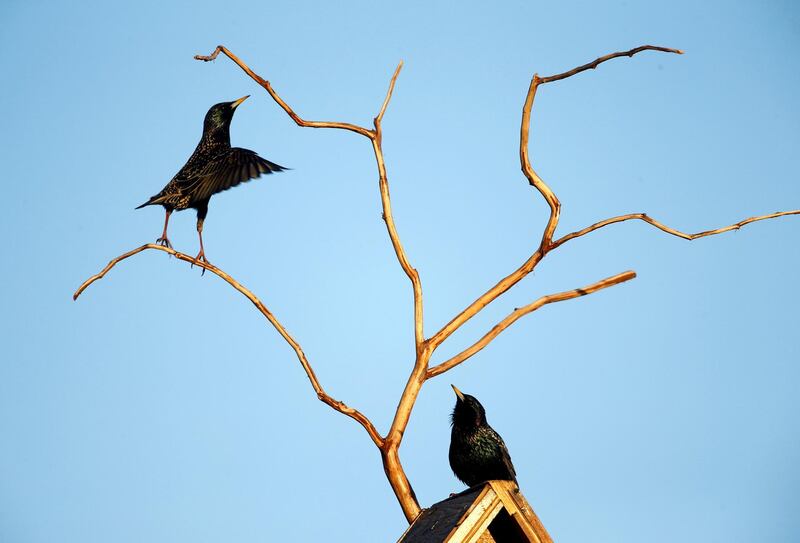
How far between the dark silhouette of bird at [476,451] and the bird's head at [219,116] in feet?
11.2

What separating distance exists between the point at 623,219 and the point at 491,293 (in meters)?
0.91

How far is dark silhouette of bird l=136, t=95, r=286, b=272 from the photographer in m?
7.07

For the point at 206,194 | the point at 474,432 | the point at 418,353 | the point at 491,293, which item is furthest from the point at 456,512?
the point at 206,194

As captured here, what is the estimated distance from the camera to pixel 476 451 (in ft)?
18.7

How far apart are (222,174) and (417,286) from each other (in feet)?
9.18

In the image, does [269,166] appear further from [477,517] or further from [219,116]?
[477,517]

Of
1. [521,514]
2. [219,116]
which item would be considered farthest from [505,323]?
[219,116]

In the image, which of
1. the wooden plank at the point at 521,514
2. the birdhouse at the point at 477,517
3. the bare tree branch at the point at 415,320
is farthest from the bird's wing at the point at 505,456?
the wooden plank at the point at 521,514

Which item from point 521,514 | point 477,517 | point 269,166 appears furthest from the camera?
point 269,166

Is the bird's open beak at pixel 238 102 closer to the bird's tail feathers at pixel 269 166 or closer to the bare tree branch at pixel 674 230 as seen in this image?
the bird's tail feathers at pixel 269 166

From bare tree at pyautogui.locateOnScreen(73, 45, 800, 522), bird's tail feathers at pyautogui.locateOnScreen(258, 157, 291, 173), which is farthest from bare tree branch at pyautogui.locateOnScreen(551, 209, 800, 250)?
bird's tail feathers at pyautogui.locateOnScreen(258, 157, 291, 173)

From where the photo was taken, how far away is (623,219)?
516 cm

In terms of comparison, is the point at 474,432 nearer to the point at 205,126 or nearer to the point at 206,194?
the point at 206,194

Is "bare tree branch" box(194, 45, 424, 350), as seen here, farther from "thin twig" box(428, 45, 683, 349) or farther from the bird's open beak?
the bird's open beak
